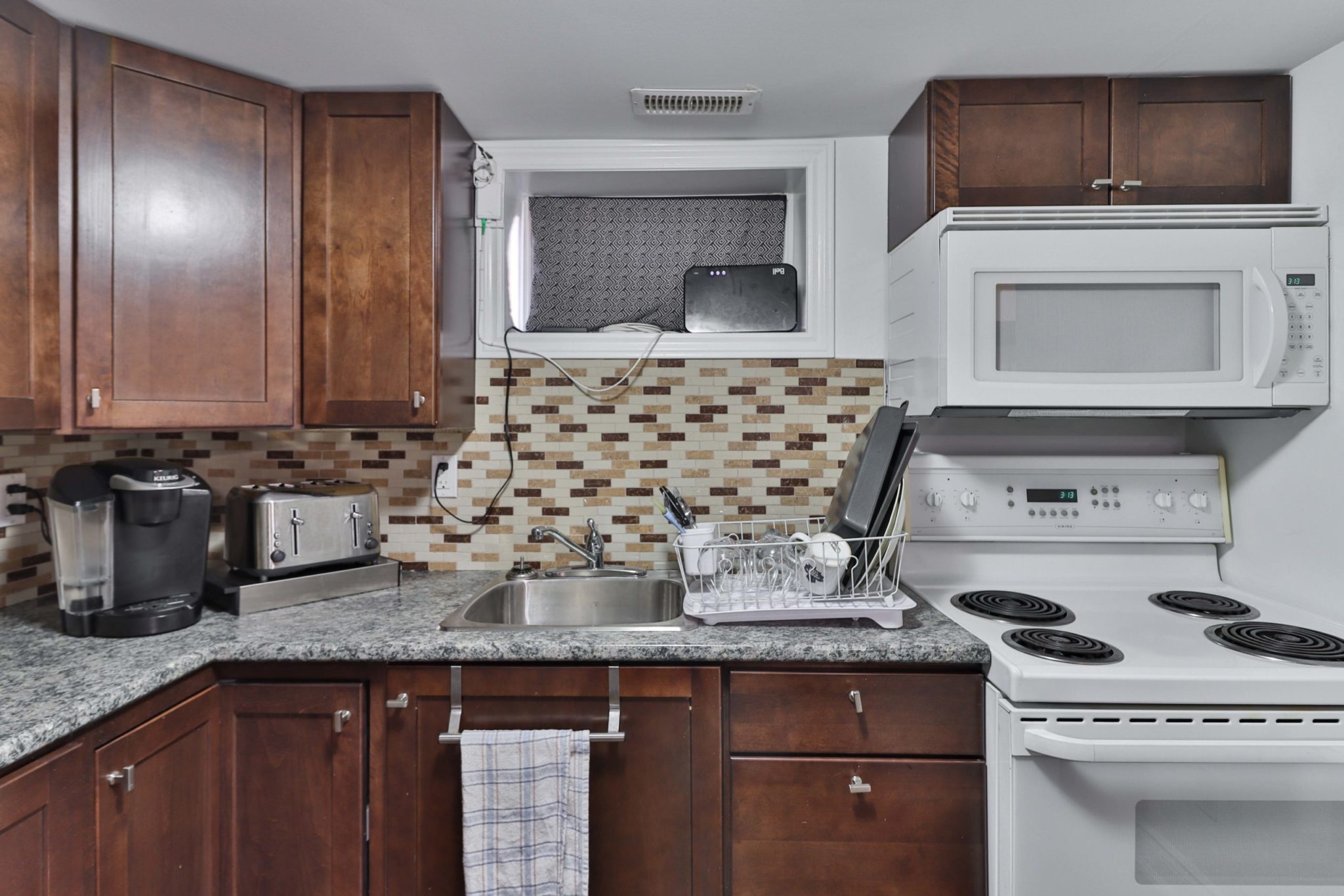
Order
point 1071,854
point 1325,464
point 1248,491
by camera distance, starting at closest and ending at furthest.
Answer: point 1071,854 < point 1325,464 < point 1248,491

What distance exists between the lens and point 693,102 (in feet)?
5.66

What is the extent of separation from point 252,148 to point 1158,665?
2177mm

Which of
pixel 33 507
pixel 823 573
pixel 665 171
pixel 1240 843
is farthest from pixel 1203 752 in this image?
Result: pixel 33 507

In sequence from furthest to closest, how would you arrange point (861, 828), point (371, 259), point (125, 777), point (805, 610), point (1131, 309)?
1. point (371, 259)
2. point (1131, 309)
3. point (805, 610)
4. point (861, 828)
5. point (125, 777)

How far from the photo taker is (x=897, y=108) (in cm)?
178

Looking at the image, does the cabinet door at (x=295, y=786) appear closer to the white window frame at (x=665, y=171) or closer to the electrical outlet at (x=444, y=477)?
the electrical outlet at (x=444, y=477)

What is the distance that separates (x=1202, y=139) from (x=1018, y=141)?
16.6 inches

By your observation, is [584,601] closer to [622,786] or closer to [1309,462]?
[622,786]

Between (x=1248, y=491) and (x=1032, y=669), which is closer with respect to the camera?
(x=1032, y=669)

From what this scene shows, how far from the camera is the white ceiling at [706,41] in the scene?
4.40 feet

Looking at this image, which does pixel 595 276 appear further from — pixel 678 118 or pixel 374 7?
pixel 374 7

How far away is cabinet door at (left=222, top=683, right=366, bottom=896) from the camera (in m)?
1.34

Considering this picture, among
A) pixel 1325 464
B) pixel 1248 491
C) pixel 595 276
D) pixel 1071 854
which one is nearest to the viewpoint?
pixel 1071 854

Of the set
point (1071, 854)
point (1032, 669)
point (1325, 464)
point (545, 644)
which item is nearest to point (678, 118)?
point (545, 644)
